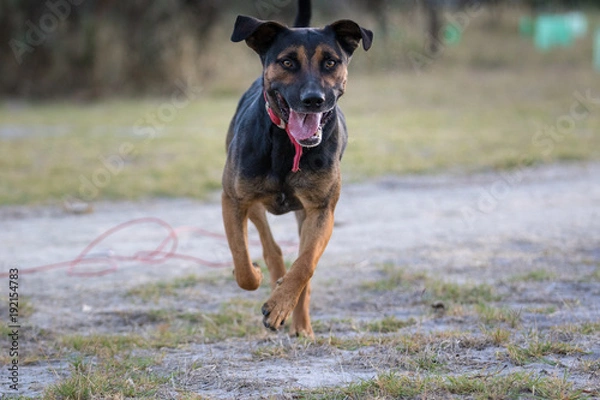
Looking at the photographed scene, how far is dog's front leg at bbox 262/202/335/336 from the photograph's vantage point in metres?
4.53

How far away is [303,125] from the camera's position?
15.1ft

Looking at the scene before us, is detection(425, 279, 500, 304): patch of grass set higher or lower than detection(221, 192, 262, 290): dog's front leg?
lower

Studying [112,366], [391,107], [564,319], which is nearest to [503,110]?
[391,107]

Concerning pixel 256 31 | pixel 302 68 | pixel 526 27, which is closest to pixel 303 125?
pixel 302 68

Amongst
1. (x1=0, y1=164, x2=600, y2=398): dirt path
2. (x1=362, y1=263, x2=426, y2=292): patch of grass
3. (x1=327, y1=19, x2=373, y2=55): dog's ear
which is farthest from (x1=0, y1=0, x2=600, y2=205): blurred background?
(x1=327, y1=19, x2=373, y2=55): dog's ear

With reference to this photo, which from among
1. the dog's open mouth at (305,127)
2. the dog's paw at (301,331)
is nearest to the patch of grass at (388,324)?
the dog's paw at (301,331)

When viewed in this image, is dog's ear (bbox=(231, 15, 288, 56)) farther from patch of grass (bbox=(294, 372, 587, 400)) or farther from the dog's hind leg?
patch of grass (bbox=(294, 372, 587, 400))

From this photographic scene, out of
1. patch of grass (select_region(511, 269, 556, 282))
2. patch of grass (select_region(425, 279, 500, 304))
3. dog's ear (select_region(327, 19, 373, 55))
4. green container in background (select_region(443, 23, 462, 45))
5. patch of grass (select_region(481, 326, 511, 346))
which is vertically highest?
green container in background (select_region(443, 23, 462, 45))

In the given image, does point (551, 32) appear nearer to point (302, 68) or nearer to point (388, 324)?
point (388, 324)

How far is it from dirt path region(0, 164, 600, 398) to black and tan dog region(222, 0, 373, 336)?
1.42 ft

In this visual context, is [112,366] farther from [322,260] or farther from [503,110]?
[503,110]

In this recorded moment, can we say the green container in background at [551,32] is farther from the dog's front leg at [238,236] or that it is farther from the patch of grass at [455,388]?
the patch of grass at [455,388]

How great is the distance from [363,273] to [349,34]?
7.66 feet

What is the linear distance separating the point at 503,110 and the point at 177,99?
293 inches
